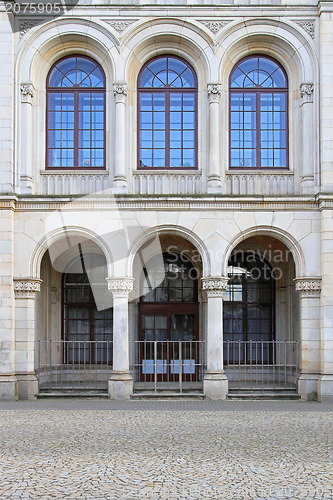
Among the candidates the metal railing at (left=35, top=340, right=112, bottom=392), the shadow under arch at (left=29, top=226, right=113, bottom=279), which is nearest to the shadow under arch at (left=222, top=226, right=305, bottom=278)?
the shadow under arch at (left=29, top=226, right=113, bottom=279)

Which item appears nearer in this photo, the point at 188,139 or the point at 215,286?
the point at 215,286

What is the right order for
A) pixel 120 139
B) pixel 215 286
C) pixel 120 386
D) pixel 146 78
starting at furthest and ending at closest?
1. pixel 146 78
2. pixel 120 139
3. pixel 215 286
4. pixel 120 386

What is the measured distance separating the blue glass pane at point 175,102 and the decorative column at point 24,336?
238 inches

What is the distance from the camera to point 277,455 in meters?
10.6

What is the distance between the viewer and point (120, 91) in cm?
1880

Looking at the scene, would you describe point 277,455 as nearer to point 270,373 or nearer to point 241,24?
point 270,373

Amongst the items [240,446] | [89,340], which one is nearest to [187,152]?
[89,340]

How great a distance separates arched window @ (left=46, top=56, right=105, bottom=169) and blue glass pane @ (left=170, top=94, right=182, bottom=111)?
74.6 inches

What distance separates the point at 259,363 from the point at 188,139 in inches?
282

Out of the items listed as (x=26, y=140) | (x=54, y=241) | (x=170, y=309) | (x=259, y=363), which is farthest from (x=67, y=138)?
(x=259, y=363)

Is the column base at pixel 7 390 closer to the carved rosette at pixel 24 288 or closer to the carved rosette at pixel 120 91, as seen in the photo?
the carved rosette at pixel 24 288

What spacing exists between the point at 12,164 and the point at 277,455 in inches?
435

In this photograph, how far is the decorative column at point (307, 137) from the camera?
18.6m

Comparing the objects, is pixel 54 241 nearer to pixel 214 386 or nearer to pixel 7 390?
pixel 7 390
